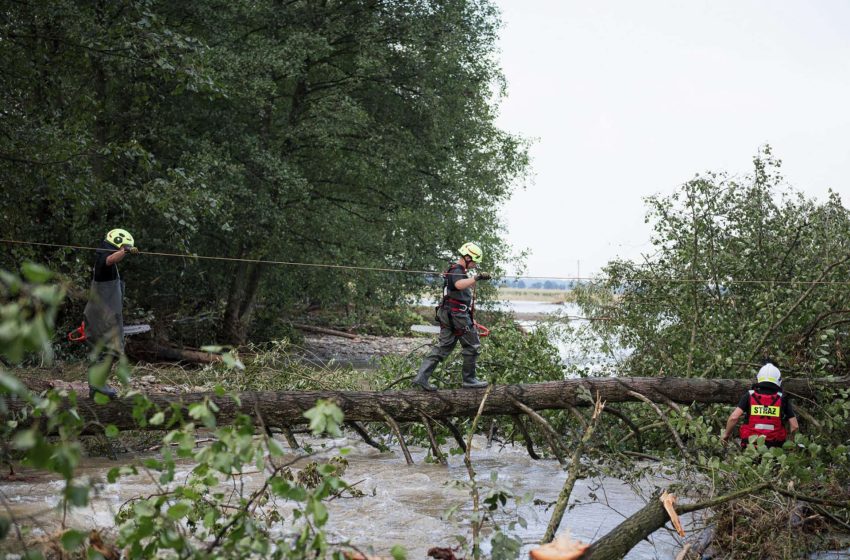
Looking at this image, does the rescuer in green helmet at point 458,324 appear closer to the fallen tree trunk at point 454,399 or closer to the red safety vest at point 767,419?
the fallen tree trunk at point 454,399

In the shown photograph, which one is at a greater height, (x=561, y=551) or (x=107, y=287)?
(x=107, y=287)

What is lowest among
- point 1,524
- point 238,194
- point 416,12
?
point 1,524

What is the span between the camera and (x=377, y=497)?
303 inches

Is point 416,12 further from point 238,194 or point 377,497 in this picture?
point 377,497

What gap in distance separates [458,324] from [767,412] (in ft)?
9.06

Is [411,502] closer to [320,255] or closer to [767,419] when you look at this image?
[767,419]

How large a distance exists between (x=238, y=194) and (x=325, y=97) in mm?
3571

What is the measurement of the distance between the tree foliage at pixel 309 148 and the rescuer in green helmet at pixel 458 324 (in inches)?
224

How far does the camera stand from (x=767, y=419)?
23.0 ft

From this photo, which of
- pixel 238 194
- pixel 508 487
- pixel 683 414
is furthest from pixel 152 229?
pixel 508 487

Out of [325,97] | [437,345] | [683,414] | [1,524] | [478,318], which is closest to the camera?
[1,524]

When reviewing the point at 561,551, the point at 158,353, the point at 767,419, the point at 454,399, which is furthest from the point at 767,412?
the point at 158,353

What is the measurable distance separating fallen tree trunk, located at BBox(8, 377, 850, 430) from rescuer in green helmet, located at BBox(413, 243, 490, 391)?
368 mm

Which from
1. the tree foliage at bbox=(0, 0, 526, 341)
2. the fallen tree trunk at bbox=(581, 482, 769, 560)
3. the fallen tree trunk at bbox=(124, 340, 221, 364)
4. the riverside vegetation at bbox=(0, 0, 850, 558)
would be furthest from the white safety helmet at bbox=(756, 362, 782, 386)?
the fallen tree trunk at bbox=(124, 340, 221, 364)
